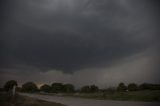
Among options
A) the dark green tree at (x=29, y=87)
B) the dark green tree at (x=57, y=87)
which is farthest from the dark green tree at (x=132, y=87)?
the dark green tree at (x=29, y=87)

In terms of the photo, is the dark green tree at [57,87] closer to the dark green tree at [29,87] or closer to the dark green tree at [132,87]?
the dark green tree at [29,87]

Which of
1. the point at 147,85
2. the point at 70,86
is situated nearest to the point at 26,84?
the point at 70,86

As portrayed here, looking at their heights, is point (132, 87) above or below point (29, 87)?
below

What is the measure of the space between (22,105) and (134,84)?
75.0m

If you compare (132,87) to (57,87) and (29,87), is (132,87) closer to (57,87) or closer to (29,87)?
(57,87)

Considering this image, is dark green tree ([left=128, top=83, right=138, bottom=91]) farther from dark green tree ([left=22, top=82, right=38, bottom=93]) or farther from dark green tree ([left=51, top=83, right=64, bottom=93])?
dark green tree ([left=22, top=82, right=38, bottom=93])

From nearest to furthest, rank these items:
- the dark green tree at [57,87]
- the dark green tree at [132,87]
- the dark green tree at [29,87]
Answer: the dark green tree at [132,87], the dark green tree at [57,87], the dark green tree at [29,87]

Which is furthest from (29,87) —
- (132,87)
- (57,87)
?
(132,87)

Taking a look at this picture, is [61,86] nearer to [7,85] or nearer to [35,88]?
[35,88]

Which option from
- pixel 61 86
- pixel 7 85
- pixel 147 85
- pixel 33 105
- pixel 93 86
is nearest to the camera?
pixel 33 105

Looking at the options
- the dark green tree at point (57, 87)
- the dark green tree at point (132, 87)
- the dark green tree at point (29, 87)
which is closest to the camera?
the dark green tree at point (132, 87)

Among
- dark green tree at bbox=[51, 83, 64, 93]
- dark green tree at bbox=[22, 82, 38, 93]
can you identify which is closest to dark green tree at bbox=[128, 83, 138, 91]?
dark green tree at bbox=[51, 83, 64, 93]

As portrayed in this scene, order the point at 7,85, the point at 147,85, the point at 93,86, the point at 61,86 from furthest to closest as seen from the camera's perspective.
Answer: the point at 61,86
the point at 93,86
the point at 7,85
the point at 147,85

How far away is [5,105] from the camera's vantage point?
19.0m
